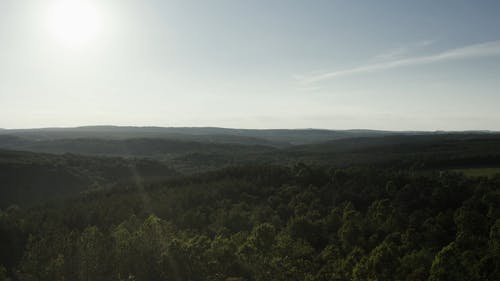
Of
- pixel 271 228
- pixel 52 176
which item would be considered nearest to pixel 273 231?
pixel 271 228

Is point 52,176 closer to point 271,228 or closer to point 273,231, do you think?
point 273,231

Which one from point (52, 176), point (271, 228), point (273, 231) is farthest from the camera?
point (52, 176)

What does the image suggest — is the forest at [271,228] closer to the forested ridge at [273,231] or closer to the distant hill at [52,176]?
the forested ridge at [273,231]

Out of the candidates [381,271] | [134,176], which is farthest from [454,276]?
[134,176]

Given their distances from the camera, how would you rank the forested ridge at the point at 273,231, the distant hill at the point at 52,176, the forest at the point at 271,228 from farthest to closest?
the distant hill at the point at 52,176 → the forest at the point at 271,228 → the forested ridge at the point at 273,231

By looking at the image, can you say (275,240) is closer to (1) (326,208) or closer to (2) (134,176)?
(1) (326,208)

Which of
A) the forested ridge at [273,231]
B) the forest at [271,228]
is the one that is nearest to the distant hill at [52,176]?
the forest at [271,228]

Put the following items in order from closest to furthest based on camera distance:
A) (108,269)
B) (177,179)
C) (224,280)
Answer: (224,280)
(108,269)
(177,179)

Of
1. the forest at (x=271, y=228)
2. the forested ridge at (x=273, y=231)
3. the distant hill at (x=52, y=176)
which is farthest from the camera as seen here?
the distant hill at (x=52, y=176)

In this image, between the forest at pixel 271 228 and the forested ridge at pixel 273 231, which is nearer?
the forested ridge at pixel 273 231
